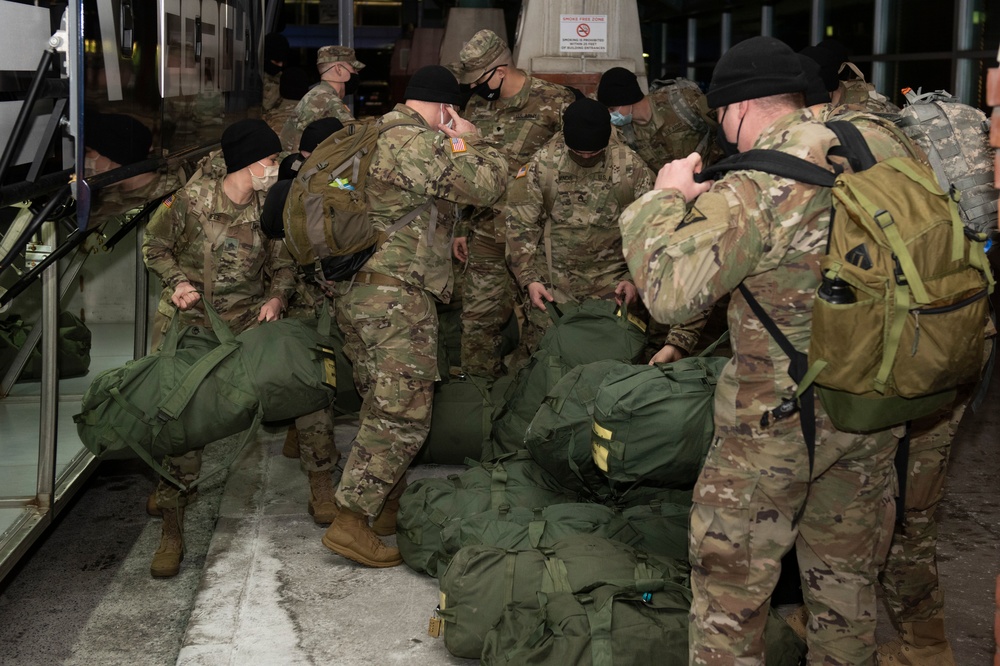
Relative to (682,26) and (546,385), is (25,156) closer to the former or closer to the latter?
(546,385)

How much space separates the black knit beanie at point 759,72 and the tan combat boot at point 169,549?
9.82 feet

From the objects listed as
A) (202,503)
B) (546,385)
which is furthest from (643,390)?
(202,503)

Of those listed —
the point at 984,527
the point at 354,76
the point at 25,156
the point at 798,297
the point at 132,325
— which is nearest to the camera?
the point at 798,297

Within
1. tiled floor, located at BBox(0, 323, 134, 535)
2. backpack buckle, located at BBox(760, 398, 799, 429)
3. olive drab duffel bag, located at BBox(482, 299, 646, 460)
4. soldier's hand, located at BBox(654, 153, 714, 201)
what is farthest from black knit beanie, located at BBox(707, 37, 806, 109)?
tiled floor, located at BBox(0, 323, 134, 535)

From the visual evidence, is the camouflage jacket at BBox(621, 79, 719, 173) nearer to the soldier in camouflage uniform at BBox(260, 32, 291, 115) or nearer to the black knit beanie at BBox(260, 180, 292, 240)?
the black knit beanie at BBox(260, 180, 292, 240)

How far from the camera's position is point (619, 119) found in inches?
250

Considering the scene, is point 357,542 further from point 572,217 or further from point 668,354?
point 572,217

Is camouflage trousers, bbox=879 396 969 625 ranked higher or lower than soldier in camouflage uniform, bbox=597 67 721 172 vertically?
lower

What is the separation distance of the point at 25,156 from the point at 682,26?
1410 cm

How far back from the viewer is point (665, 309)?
2.54 meters

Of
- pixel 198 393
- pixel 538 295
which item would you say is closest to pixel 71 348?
pixel 198 393

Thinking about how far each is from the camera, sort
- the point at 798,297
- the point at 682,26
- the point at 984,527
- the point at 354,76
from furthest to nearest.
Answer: the point at 682,26
the point at 354,76
the point at 984,527
the point at 798,297

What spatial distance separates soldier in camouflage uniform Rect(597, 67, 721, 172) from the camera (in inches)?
250

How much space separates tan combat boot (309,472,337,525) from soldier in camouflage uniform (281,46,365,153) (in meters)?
2.95
